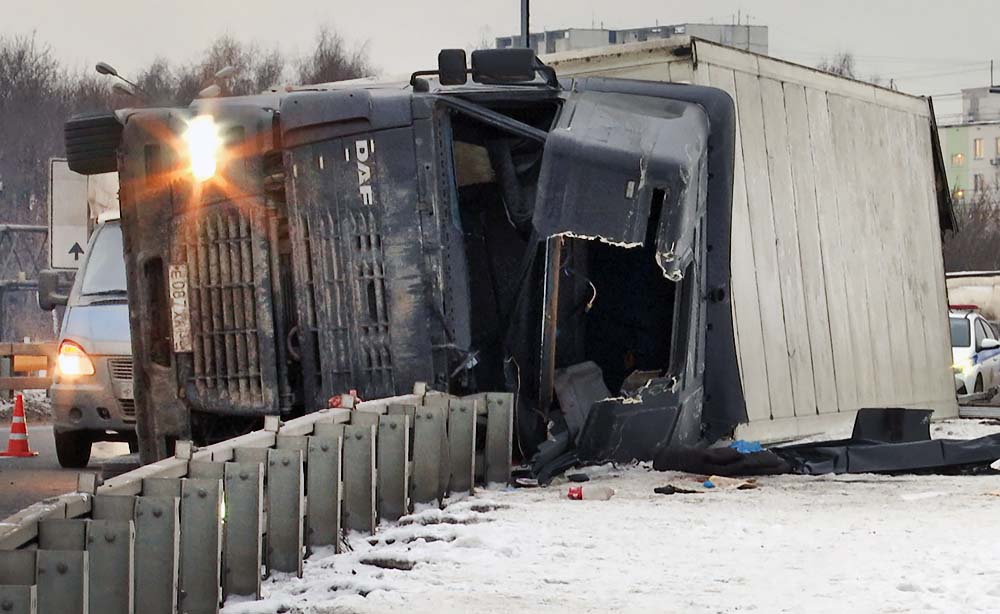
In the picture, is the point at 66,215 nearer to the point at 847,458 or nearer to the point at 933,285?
the point at 933,285

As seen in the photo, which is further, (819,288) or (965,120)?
(965,120)

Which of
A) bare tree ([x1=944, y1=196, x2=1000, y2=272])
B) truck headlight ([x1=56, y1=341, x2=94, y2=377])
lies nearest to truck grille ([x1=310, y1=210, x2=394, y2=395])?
truck headlight ([x1=56, y1=341, x2=94, y2=377])

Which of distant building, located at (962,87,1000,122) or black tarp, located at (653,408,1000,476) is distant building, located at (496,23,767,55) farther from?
black tarp, located at (653,408,1000,476)

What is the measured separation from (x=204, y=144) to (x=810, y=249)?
6441 mm

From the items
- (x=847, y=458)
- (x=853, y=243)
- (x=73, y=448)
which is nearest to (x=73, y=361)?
(x=73, y=448)

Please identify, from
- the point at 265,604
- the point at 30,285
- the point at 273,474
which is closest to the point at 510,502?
the point at 273,474

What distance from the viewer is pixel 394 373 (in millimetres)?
12406

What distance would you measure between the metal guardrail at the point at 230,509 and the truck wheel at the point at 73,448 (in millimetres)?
6112

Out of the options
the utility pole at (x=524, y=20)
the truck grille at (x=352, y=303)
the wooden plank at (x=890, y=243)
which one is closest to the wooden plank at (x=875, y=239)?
the wooden plank at (x=890, y=243)

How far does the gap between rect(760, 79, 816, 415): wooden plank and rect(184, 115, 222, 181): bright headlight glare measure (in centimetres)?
541

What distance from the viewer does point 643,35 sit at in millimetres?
147875

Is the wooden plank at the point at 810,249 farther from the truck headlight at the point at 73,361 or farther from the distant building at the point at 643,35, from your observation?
the distant building at the point at 643,35

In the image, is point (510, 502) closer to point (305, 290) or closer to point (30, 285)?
point (305, 290)

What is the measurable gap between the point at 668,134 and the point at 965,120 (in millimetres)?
151541
